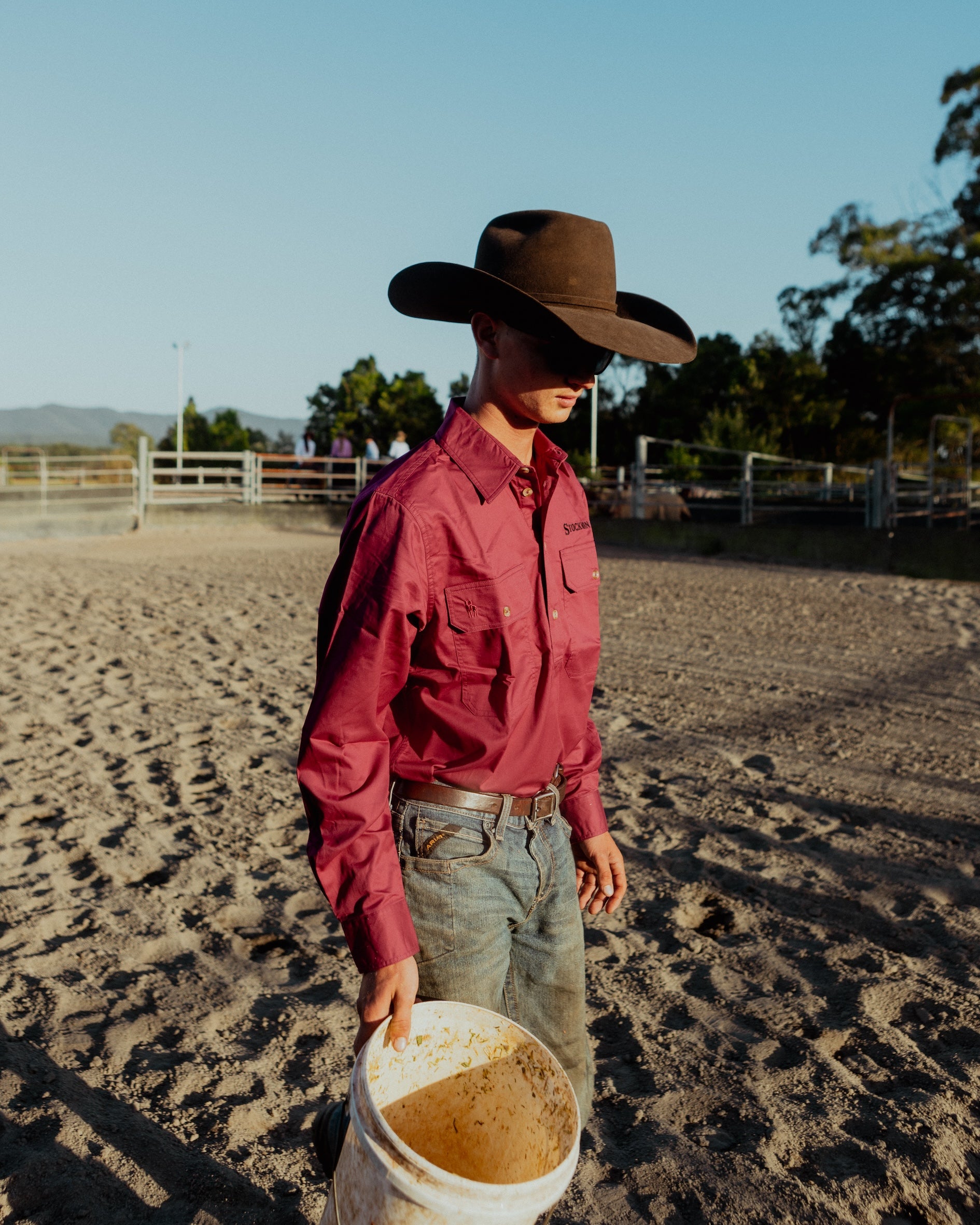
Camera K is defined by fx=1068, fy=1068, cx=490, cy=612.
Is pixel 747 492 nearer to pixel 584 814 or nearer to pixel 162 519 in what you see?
pixel 162 519

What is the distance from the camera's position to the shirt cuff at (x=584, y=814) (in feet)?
6.93

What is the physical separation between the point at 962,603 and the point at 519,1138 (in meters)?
10.3

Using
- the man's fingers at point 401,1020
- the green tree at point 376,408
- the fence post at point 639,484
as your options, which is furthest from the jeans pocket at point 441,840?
the green tree at point 376,408

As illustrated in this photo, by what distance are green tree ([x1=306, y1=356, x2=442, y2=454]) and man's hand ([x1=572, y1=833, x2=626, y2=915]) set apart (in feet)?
102

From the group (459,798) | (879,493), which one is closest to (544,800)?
(459,798)

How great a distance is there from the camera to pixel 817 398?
1194 inches

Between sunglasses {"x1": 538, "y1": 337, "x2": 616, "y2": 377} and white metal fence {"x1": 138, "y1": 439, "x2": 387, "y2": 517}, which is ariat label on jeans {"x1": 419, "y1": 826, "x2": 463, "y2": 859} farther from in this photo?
white metal fence {"x1": 138, "y1": 439, "x2": 387, "y2": 517}

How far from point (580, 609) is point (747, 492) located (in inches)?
585

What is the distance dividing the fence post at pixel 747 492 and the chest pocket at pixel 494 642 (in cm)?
1476

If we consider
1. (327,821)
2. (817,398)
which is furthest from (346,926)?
(817,398)

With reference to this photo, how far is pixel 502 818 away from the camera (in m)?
1.78

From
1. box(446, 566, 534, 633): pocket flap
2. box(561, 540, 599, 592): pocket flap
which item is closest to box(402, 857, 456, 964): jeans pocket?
box(446, 566, 534, 633): pocket flap

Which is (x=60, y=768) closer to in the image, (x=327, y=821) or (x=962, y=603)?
(x=327, y=821)

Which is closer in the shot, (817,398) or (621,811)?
(621,811)
